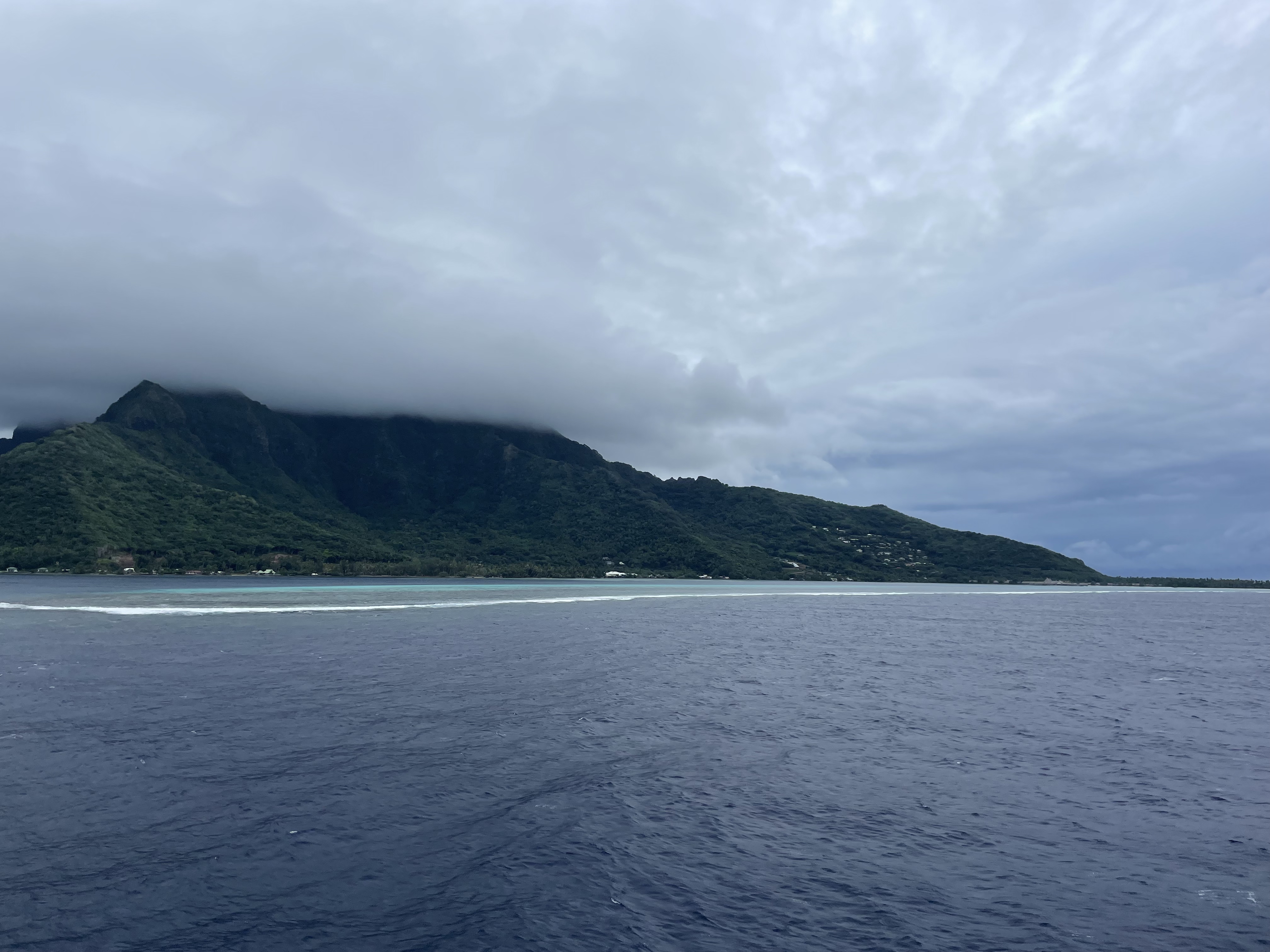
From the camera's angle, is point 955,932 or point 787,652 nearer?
point 955,932

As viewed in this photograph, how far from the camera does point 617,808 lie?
23.4 metres

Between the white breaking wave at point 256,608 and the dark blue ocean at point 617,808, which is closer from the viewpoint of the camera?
the dark blue ocean at point 617,808

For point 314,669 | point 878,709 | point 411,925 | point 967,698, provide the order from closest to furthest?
point 411,925, point 878,709, point 967,698, point 314,669

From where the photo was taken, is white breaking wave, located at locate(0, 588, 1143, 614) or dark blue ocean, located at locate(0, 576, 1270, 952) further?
white breaking wave, located at locate(0, 588, 1143, 614)

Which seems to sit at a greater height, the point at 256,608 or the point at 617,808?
the point at 617,808

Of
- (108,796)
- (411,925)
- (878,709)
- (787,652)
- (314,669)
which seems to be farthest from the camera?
(787,652)

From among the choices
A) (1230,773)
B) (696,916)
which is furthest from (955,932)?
(1230,773)

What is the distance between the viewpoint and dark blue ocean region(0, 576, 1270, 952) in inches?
630

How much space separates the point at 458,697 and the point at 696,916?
28.3 m

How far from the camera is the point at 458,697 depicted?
4206 centimetres

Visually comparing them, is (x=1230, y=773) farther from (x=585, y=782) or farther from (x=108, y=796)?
(x=108, y=796)

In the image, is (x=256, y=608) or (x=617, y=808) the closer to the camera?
(x=617, y=808)

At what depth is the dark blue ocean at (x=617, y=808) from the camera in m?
16.0

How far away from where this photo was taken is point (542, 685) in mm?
47031
